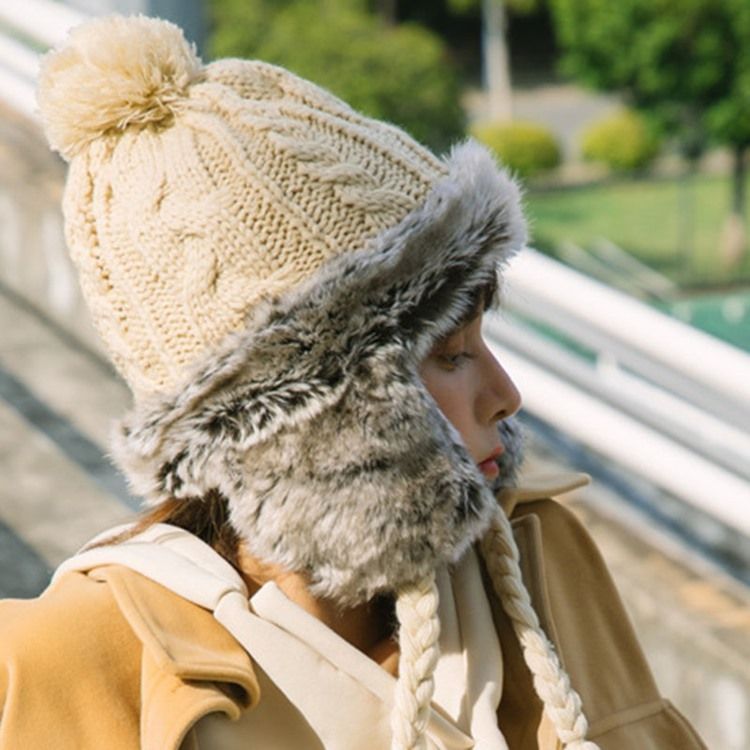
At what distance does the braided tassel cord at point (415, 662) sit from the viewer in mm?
1773

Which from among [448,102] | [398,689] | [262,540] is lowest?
[448,102]

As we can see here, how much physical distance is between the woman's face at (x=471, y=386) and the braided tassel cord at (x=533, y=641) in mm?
113

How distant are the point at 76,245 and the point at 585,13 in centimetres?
2825

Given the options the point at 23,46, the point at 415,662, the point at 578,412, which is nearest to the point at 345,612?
the point at 415,662

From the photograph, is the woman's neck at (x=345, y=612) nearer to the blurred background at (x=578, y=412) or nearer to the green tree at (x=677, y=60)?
the blurred background at (x=578, y=412)

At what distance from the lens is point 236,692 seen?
172 cm

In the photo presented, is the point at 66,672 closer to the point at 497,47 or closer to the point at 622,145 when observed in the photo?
the point at 622,145

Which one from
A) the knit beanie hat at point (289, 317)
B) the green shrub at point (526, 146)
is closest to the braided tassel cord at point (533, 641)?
the knit beanie hat at point (289, 317)

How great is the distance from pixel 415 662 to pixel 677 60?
27.0 metres

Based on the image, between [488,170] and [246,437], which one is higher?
[488,170]

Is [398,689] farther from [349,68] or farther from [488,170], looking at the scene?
[349,68]

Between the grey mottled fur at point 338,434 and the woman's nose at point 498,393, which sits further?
the woman's nose at point 498,393

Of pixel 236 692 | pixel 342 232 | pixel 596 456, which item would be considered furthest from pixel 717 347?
pixel 236 692

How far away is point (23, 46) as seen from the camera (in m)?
4.70
